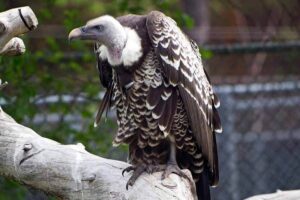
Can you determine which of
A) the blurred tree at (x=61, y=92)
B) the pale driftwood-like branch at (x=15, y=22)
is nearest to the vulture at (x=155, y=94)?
the pale driftwood-like branch at (x=15, y=22)

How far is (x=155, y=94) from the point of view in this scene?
4590 millimetres

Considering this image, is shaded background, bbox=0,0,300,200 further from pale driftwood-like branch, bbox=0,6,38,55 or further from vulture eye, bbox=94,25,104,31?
pale driftwood-like branch, bbox=0,6,38,55

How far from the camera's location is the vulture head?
4.59m

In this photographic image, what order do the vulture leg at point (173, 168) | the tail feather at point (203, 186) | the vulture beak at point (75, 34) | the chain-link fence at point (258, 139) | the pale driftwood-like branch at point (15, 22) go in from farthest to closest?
the chain-link fence at point (258, 139), the tail feather at point (203, 186), the vulture beak at point (75, 34), the vulture leg at point (173, 168), the pale driftwood-like branch at point (15, 22)

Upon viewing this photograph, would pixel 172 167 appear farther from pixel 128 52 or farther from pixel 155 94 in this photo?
pixel 128 52

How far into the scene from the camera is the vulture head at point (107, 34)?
459 cm

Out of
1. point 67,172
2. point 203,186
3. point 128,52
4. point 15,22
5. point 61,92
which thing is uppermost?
point 15,22

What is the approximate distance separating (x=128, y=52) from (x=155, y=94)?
0.93ft

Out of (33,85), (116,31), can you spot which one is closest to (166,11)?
(33,85)

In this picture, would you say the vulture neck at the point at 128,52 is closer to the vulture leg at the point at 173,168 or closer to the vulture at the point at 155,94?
the vulture at the point at 155,94

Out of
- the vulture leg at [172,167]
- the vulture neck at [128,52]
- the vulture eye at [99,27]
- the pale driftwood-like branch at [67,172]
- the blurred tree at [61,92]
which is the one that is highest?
the vulture eye at [99,27]

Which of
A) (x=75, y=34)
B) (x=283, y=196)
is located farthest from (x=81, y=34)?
(x=283, y=196)

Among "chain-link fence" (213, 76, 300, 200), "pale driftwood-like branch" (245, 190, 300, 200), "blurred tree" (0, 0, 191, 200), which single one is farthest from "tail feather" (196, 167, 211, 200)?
"chain-link fence" (213, 76, 300, 200)

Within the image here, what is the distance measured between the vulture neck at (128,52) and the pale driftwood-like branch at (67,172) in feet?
2.23
